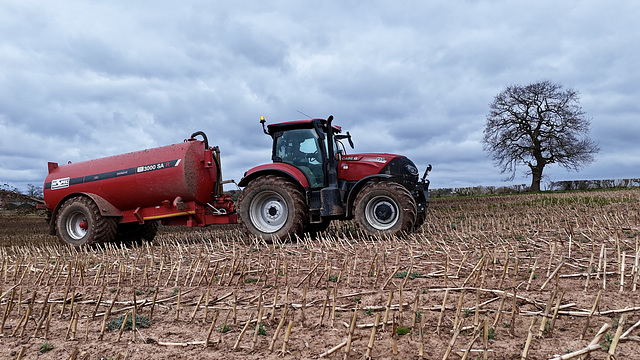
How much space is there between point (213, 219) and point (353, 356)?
22.5 feet

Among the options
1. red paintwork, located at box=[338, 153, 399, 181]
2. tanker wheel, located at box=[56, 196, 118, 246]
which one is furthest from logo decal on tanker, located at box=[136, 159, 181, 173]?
red paintwork, located at box=[338, 153, 399, 181]

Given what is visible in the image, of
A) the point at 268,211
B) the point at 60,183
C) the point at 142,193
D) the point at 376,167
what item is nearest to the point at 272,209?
the point at 268,211

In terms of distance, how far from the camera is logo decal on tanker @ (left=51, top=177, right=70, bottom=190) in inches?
400

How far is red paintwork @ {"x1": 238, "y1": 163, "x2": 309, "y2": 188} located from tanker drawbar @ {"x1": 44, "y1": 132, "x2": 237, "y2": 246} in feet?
3.49

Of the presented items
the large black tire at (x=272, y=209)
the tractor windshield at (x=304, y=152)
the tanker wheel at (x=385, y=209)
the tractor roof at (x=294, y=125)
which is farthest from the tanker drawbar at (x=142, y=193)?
the tanker wheel at (x=385, y=209)

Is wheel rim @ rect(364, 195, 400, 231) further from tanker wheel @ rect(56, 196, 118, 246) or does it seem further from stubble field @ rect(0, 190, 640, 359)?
tanker wheel @ rect(56, 196, 118, 246)

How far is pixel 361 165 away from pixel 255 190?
2.08 meters

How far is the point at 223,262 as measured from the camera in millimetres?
6406

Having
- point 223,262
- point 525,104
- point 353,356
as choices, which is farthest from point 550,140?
point 353,356

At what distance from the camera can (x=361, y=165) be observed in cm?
851

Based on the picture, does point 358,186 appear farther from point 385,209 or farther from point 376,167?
point 385,209

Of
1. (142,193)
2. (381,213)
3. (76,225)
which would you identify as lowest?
(76,225)

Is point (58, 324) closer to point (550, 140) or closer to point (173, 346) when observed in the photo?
point (173, 346)

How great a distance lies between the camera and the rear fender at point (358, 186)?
7938 millimetres
